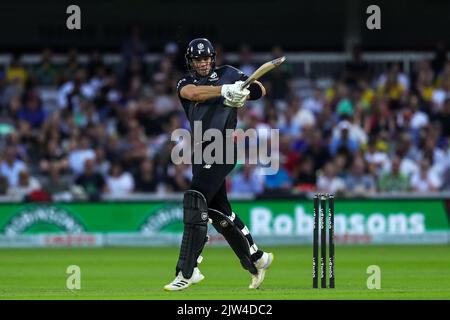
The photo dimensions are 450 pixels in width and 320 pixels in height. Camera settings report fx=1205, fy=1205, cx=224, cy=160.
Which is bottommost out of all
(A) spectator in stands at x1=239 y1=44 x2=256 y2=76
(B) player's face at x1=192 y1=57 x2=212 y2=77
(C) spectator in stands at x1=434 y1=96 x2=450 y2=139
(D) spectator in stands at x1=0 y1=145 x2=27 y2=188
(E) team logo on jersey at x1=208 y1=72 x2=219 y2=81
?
(D) spectator in stands at x1=0 y1=145 x2=27 y2=188

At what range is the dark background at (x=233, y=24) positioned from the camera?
968 inches

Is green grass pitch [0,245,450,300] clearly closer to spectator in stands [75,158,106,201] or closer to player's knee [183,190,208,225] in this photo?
player's knee [183,190,208,225]

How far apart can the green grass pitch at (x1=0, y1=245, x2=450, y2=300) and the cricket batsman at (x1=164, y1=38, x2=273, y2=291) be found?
0.30 metres

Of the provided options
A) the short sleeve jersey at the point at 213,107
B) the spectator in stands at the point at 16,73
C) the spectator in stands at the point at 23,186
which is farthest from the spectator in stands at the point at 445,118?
the short sleeve jersey at the point at 213,107

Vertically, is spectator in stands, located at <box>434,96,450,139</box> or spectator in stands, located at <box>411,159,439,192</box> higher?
spectator in stands, located at <box>434,96,450,139</box>

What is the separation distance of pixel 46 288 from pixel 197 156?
2.14m

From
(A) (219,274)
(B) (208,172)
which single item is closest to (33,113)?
(A) (219,274)

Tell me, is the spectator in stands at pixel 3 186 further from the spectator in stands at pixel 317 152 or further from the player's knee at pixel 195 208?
the player's knee at pixel 195 208

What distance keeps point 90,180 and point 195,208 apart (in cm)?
942

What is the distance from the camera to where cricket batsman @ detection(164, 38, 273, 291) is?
10.7 m

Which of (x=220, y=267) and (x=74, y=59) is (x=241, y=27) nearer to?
(x=74, y=59)

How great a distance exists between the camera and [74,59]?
2309 cm

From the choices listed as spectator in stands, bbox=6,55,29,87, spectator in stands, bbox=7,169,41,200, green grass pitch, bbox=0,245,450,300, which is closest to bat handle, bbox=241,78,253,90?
green grass pitch, bbox=0,245,450,300

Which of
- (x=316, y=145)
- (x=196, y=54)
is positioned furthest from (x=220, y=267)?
(x=316, y=145)
